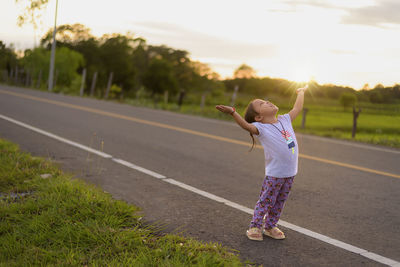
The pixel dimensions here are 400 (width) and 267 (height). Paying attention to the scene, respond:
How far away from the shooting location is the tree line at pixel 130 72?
33.3 metres

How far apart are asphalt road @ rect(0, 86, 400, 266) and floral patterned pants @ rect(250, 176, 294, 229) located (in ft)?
0.59

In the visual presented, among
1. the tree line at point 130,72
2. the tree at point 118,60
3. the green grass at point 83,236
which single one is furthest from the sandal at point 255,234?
the tree at point 118,60

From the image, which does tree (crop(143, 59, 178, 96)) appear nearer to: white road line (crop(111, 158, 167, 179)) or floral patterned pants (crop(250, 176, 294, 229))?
white road line (crop(111, 158, 167, 179))

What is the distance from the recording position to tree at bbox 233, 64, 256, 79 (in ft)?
322

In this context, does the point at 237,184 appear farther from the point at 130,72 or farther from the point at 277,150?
the point at 130,72

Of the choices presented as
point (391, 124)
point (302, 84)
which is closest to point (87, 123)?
point (302, 84)

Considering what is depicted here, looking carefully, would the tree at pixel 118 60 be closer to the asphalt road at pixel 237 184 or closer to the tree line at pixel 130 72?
the tree line at pixel 130 72

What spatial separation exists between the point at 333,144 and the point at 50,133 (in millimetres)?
6761

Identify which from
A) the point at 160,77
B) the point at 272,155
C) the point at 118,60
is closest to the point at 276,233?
the point at 272,155

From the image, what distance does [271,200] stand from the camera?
152 inches

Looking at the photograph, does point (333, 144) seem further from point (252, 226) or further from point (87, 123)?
point (252, 226)

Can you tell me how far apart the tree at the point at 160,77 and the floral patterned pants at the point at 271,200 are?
77.7 m

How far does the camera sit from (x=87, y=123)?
38.1ft

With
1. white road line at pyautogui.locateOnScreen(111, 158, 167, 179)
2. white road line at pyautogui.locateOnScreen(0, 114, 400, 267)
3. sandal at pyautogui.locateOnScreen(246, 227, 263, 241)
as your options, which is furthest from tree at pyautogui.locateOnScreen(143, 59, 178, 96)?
sandal at pyautogui.locateOnScreen(246, 227, 263, 241)
